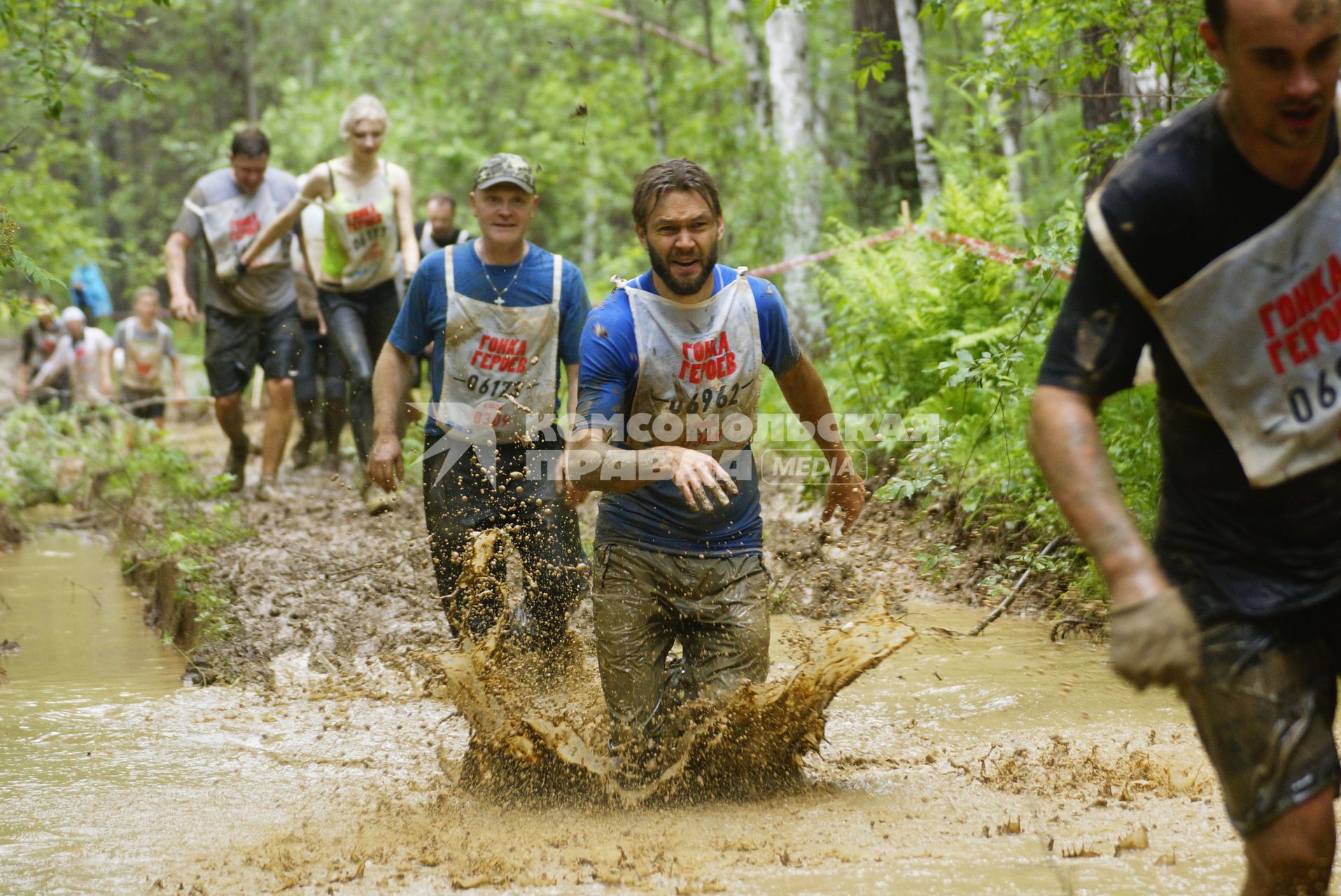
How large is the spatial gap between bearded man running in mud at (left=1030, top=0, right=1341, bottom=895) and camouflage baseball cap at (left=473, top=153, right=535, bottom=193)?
A: 362cm

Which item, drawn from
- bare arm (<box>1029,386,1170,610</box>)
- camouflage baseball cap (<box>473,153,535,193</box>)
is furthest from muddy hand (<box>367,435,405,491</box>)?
bare arm (<box>1029,386,1170,610</box>)

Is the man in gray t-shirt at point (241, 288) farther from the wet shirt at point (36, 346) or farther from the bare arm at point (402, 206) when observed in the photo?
the wet shirt at point (36, 346)

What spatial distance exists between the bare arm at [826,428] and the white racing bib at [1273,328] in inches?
91.8

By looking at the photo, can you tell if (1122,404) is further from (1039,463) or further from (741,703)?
(1039,463)

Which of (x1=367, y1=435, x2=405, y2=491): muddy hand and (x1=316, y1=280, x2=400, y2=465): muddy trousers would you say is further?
(x1=316, y1=280, x2=400, y2=465): muddy trousers

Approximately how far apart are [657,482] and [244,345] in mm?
6347

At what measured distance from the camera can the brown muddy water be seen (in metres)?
3.87

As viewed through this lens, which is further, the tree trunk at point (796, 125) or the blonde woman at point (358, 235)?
the tree trunk at point (796, 125)

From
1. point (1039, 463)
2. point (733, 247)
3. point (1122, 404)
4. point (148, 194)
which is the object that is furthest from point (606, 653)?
point (148, 194)

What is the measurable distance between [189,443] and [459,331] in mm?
11527

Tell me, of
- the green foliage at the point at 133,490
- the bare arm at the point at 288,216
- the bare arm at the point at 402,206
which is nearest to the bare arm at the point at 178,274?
the bare arm at the point at 288,216

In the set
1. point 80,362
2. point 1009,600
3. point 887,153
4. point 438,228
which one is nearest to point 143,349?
point 80,362

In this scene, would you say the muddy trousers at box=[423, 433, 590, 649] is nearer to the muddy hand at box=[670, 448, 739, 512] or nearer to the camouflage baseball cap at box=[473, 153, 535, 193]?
the camouflage baseball cap at box=[473, 153, 535, 193]

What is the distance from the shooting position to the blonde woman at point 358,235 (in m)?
8.67
